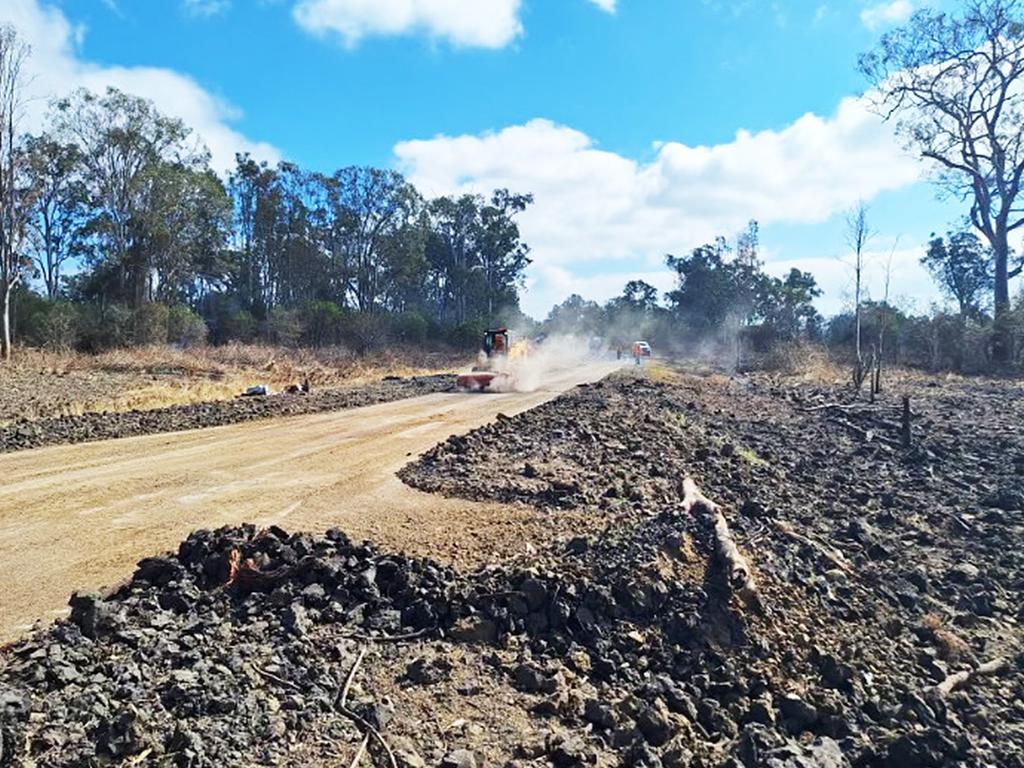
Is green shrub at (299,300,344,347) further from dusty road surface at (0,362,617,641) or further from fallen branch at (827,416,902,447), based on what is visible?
fallen branch at (827,416,902,447)

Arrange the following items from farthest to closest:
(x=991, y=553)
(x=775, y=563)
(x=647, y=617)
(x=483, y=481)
Answer: 1. (x=483, y=481)
2. (x=991, y=553)
3. (x=775, y=563)
4. (x=647, y=617)

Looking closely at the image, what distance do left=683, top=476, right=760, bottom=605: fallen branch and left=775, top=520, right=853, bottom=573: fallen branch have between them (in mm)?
596

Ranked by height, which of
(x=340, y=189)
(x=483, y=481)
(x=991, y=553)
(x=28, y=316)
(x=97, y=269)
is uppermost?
(x=340, y=189)

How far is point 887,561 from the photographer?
260 inches

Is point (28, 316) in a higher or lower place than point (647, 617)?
higher

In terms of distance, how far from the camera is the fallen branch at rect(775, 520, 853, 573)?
20.5ft

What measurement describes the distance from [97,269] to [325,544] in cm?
3933

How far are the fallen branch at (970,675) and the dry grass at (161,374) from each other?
1634cm

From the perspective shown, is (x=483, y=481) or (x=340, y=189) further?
(x=340, y=189)

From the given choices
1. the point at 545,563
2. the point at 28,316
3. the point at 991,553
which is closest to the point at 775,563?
the point at 545,563

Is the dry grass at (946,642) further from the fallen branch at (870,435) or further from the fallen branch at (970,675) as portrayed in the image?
the fallen branch at (870,435)

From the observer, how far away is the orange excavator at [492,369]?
72.2 ft

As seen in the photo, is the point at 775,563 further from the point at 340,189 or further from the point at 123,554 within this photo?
the point at 340,189

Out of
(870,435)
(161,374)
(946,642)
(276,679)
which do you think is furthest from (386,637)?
(161,374)
